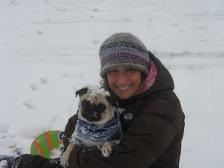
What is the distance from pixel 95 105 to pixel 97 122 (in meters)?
0.13

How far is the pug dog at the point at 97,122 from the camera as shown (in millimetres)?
2188

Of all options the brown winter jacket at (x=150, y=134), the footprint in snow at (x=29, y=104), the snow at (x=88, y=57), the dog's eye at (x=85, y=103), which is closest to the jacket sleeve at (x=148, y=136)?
the brown winter jacket at (x=150, y=134)

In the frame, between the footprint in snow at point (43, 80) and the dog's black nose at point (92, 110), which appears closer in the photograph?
the dog's black nose at point (92, 110)

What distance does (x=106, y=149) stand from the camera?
2.17 meters

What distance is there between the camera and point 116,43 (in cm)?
219

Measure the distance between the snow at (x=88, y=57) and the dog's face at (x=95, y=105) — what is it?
59.5 inches

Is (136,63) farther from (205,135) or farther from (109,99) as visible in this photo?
(205,135)

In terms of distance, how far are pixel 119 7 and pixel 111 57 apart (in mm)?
4964

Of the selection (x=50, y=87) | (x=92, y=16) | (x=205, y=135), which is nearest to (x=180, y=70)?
(x=205, y=135)

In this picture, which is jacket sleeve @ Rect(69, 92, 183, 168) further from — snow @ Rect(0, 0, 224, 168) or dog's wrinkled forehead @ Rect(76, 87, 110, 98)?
snow @ Rect(0, 0, 224, 168)

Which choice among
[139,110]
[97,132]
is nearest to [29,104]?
[97,132]

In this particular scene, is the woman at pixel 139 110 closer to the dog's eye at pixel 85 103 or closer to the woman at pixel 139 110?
the woman at pixel 139 110

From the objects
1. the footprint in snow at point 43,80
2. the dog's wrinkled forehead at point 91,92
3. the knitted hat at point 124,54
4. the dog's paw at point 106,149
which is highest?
the knitted hat at point 124,54

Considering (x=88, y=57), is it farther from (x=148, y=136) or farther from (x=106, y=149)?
(x=148, y=136)
